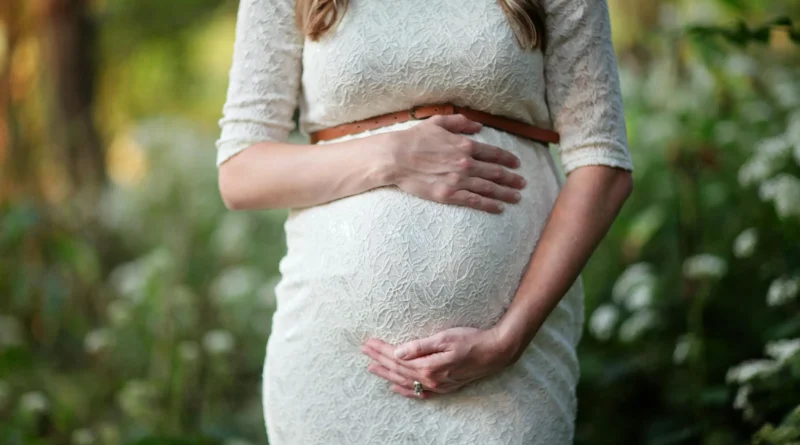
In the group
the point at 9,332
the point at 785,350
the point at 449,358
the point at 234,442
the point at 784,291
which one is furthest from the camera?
the point at 9,332

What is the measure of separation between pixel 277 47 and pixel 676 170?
1.80m

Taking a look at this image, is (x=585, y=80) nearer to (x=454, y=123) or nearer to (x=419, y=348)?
(x=454, y=123)

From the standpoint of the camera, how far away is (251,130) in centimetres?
154

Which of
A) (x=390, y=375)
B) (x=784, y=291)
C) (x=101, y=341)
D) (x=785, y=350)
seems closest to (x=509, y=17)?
(x=390, y=375)

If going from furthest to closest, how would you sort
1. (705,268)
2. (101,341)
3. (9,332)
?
(9,332) < (101,341) < (705,268)

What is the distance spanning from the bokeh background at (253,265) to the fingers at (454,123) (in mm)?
931

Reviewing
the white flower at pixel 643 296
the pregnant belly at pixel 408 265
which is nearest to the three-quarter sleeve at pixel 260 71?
the pregnant belly at pixel 408 265

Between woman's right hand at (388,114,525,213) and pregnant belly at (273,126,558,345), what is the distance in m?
0.02

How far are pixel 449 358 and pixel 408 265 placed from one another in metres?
0.18

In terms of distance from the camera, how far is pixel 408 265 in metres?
1.41

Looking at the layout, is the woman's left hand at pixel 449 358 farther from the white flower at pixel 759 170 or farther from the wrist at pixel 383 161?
the white flower at pixel 759 170

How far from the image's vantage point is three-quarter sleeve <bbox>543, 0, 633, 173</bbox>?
148 centimetres

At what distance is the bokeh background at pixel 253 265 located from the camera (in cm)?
257

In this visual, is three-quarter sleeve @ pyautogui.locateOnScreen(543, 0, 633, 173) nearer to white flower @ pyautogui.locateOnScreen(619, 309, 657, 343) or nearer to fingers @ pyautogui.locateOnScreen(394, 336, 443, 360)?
fingers @ pyautogui.locateOnScreen(394, 336, 443, 360)
